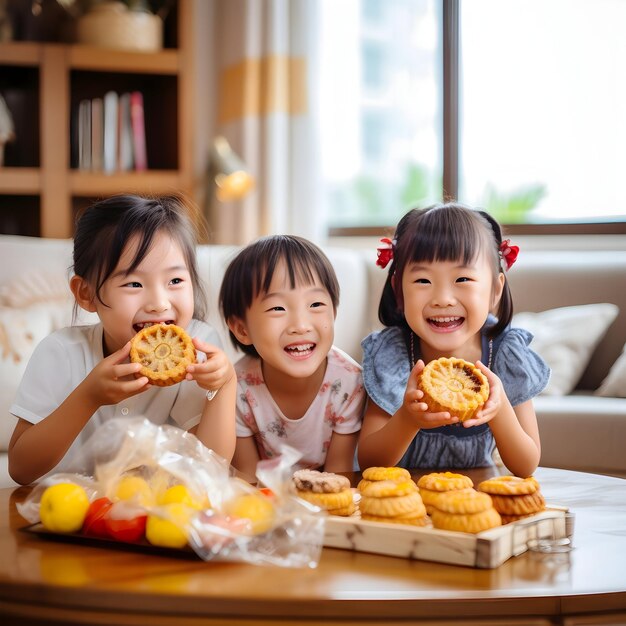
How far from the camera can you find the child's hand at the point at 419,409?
125 cm

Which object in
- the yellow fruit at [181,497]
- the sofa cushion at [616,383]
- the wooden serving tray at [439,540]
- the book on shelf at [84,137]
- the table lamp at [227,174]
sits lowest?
the sofa cushion at [616,383]

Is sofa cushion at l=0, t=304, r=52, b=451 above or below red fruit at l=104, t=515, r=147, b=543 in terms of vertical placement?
above

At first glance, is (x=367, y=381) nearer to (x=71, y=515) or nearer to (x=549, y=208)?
(x=71, y=515)

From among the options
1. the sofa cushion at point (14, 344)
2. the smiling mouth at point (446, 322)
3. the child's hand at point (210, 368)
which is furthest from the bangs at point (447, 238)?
the sofa cushion at point (14, 344)

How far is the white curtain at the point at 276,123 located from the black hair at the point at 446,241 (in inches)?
108

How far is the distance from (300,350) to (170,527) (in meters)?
0.60

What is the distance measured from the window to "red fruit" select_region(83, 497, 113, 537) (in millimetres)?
3115

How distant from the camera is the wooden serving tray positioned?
3.13 ft

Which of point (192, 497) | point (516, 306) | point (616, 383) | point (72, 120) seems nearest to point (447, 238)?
point (192, 497)

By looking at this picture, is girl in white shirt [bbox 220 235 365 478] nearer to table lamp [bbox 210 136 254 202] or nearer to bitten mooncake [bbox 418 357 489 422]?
bitten mooncake [bbox 418 357 489 422]

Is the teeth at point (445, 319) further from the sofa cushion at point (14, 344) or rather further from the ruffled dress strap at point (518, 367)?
the sofa cushion at point (14, 344)

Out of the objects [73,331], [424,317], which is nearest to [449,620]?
[424,317]

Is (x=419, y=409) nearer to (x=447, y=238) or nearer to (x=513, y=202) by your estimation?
(x=447, y=238)

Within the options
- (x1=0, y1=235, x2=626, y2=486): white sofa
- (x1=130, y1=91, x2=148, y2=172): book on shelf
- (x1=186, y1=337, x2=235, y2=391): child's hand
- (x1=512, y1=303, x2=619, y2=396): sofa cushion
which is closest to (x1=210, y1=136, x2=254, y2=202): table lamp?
(x1=130, y1=91, x2=148, y2=172): book on shelf
